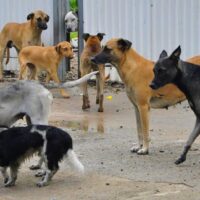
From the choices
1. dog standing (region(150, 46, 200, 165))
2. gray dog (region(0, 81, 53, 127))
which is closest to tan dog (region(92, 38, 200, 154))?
dog standing (region(150, 46, 200, 165))

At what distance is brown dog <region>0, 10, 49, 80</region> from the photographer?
16.3 metres

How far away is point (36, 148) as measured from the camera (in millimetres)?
7711

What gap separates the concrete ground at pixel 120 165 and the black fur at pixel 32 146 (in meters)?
0.25

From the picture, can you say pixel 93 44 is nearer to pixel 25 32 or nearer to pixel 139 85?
pixel 139 85

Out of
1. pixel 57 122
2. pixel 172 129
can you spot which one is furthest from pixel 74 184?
pixel 57 122

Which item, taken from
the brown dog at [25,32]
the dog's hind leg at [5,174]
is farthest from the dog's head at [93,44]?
the dog's hind leg at [5,174]

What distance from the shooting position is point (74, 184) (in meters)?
7.75

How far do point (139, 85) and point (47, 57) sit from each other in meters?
5.41

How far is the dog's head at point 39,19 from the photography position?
16.2 m

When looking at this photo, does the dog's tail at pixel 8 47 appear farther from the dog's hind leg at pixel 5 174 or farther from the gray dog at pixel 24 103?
the dog's hind leg at pixel 5 174

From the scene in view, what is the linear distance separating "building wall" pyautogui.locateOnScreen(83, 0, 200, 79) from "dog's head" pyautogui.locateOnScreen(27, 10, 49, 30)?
0.89m

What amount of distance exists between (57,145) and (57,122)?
13.3ft

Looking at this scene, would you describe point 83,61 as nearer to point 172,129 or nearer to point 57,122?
point 57,122

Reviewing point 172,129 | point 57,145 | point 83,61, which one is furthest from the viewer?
point 83,61
